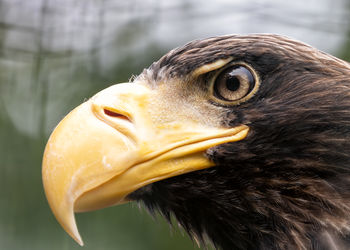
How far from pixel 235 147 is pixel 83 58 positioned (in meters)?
2.86

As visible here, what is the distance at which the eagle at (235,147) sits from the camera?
134 cm

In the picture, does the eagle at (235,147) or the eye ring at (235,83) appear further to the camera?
the eye ring at (235,83)

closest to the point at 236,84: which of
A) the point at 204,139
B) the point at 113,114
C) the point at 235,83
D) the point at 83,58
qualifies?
the point at 235,83

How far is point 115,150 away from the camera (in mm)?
1314

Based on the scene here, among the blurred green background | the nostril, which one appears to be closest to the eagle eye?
the nostril

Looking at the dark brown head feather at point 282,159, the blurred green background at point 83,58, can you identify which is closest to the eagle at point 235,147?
the dark brown head feather at point 282,159

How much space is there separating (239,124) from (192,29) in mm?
2547

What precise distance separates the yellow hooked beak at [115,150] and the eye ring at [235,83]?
9cm

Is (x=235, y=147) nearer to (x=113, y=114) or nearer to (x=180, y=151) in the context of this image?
(x=180, y=151)

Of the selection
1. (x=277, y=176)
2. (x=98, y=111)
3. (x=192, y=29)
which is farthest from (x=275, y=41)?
(x=192, y=29)

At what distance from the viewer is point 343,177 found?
1392 millimetres

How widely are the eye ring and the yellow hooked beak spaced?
0.29 feet

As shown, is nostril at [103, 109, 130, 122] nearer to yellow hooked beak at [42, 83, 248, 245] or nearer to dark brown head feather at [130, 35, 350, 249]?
yellow hooked beak at [42, 83, 248, 245]

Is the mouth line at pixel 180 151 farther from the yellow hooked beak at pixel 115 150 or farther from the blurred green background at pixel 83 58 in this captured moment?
the blurred green background at pixel 83 58
